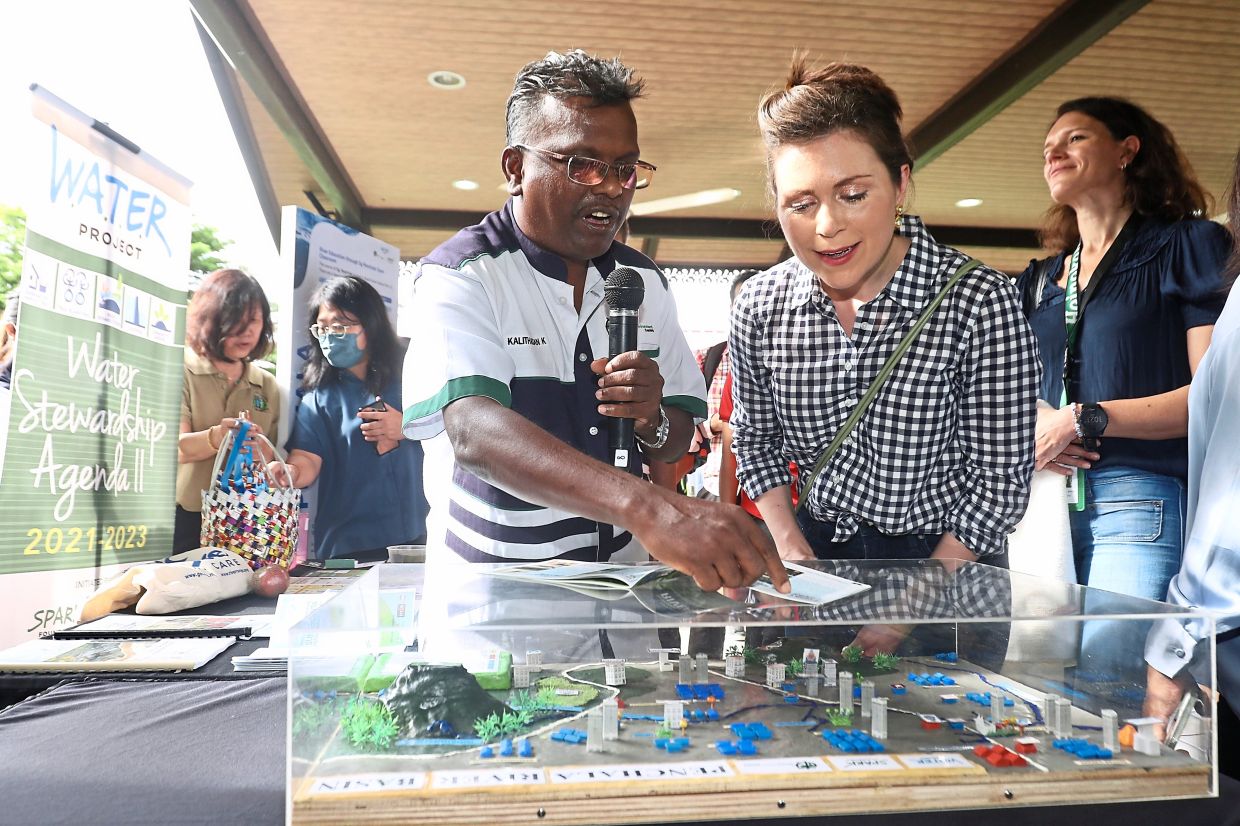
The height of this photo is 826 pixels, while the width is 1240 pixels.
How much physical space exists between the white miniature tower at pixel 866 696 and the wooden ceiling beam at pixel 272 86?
17.9ft

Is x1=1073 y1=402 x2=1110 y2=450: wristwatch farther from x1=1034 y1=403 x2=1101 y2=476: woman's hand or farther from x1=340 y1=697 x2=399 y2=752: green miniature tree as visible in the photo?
x1=340 y1=697 x2=399 y2=752: green miniature tree

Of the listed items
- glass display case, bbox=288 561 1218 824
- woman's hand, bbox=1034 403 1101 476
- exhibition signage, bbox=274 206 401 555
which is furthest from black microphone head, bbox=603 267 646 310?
exhibition signage, bbox=274 206 401 555

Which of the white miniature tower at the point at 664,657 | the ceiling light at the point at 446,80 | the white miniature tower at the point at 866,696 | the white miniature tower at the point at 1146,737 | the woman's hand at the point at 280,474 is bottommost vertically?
the white miniature tower at the point at 1146,737

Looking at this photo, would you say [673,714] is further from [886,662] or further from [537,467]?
[537,467]

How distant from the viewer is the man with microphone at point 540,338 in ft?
4.91

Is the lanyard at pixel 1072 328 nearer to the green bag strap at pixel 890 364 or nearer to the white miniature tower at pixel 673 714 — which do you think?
the green bag strap at pixel 890 364

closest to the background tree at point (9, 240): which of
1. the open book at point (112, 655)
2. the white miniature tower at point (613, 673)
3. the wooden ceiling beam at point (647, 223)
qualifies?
the wooden ceiling beam at point (647, 223)

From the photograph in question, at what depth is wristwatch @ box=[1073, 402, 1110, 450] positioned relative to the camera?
7.11 feet

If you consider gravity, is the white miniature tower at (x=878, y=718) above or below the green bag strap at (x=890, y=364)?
below

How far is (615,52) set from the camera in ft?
20.0

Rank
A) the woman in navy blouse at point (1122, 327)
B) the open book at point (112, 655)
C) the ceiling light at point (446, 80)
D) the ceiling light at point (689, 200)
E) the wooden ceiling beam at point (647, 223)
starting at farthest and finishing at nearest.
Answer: the wooden ceiling beam at point (647, 223), the ceiling light at point (689, 200), the ceiling light at point (446, 80), the woman in navy blouse at point (1122, 327), the open book at point (112, 655)

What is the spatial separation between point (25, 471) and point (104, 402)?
13.2 inches

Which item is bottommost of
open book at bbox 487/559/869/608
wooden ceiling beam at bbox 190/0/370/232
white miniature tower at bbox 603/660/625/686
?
white miniature tower at bbox 603/660/625/686

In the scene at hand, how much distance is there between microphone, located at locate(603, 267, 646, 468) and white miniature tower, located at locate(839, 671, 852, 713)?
66cm
